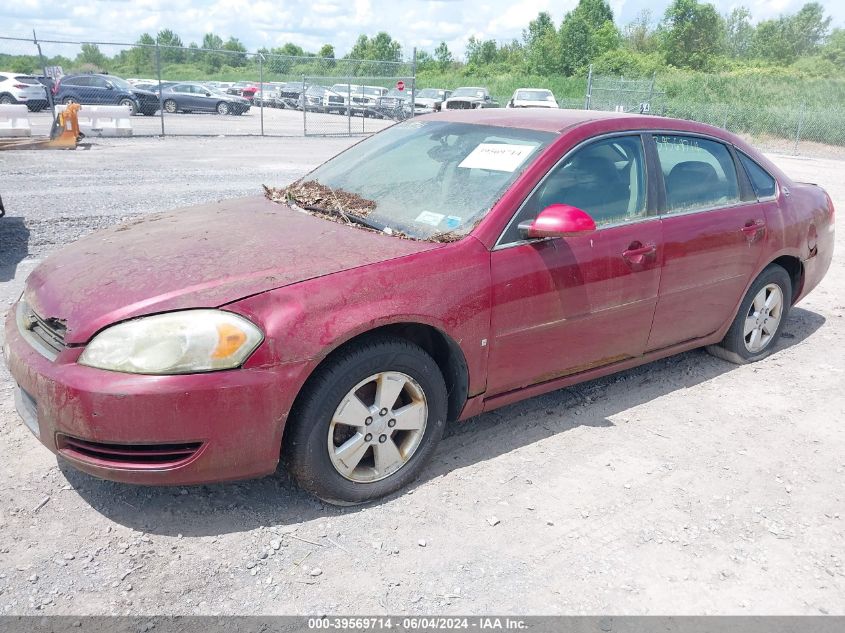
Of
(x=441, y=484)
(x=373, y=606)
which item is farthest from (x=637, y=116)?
(x=373, y=606)

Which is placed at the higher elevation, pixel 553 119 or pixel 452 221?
pixel 553 119

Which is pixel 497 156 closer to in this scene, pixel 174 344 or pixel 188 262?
Result: pixel 188 262

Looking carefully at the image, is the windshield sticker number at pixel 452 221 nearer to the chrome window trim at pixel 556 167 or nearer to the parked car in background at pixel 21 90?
the chrome window trim at pixel 556 167

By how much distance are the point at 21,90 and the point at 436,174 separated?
26.3 m

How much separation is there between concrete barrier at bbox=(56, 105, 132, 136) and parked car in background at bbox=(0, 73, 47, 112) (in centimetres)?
850

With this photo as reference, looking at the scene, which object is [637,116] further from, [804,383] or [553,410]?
[804,383]

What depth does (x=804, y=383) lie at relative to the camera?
4.67 meters

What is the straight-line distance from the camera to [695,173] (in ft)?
14.0

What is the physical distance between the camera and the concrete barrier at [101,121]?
17828mm

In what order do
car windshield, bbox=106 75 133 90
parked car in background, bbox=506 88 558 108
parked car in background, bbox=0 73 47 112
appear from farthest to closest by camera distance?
parked car in background, bbox=506 88 558 108 < car windshield, bbox=106 75 133 90 < parked car in background, bbox=0 73 47 112

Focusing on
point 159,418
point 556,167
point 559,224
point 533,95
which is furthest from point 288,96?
point 159,418

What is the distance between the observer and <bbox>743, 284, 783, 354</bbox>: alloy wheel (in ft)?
15.7

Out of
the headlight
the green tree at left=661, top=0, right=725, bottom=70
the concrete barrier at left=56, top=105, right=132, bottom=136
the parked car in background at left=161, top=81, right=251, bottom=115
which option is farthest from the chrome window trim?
the green tree at left=661, top=0, right=725, bottom=70

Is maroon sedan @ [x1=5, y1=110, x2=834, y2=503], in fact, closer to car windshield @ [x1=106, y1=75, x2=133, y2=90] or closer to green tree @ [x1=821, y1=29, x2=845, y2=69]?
car windshield @ [x1=106, y1=75, x2=133, y2=90]
